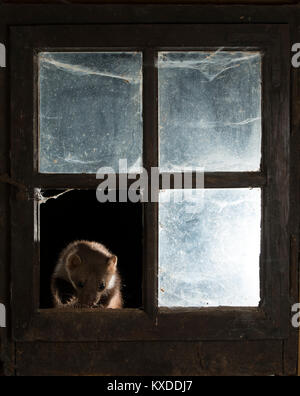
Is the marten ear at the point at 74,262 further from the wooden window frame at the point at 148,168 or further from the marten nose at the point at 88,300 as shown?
the wooden window frame at the point at 148,168

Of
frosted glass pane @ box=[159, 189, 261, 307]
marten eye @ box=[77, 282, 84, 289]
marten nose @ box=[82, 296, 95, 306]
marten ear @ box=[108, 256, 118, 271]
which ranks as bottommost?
marten nose @ box=[82, 296, 95, 306]

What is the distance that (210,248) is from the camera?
1490 mm

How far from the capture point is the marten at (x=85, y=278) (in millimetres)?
2053

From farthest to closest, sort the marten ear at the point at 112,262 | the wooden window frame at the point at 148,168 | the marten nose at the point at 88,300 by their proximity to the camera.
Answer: the marten ear at the point at 112,262 → the marten nose at the point at 88,300 → the wooden window frame at the point at 148,168

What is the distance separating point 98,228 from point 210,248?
1.42m

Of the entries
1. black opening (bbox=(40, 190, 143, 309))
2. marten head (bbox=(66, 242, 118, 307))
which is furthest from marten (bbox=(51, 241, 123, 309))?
black opening (bbox=(40, 190, 143, 309))

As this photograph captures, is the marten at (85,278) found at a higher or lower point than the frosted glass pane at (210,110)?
lower

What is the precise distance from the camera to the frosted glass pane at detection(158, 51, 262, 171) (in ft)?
4.82

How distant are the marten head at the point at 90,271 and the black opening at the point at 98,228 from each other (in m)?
0.40

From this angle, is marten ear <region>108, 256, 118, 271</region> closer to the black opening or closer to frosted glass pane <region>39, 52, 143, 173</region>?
the black opening

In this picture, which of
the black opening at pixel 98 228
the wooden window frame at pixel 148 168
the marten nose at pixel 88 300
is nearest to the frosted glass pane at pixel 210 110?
the wooden window frame at pixel 148 168

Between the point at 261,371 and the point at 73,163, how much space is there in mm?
935

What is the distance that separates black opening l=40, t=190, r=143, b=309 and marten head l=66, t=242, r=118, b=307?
15.8 inches

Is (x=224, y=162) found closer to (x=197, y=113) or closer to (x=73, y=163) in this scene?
(x=197, y=113)
